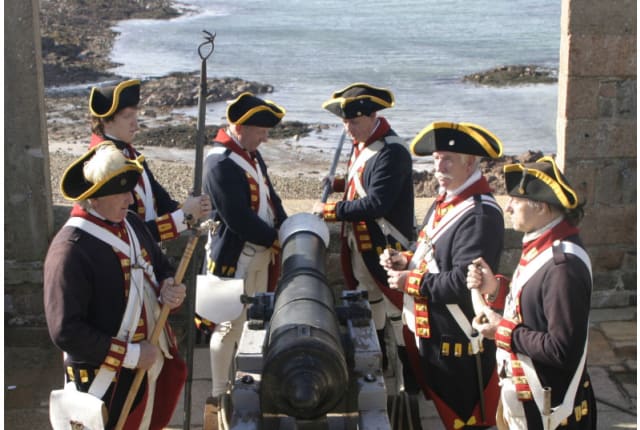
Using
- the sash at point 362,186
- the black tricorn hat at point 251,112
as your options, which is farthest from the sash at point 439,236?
the black tricorn hat at point 251,112

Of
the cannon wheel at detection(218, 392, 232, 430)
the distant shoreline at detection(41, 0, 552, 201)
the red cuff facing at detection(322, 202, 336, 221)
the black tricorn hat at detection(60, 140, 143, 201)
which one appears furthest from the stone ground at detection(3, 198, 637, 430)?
the distant shoreline at detection(41, 0, 552, 201)

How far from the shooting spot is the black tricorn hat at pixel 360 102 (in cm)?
580

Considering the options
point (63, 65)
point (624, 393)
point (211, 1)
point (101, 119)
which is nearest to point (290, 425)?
point (101, 119)

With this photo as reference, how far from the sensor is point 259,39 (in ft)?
74.5

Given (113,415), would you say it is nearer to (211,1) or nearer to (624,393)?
(624,393)

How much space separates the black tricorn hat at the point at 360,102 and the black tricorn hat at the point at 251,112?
445mm

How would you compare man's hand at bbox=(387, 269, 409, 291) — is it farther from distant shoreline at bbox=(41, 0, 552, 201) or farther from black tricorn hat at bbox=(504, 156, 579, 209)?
distant shoreline at bbox=(41, 0, 552, 201)

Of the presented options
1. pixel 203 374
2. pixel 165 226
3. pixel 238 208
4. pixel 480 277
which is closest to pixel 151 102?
pixel 203 374

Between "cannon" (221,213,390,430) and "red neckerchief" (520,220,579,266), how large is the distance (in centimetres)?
77

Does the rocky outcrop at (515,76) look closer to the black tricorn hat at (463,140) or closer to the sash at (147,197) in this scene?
the sash at (147,197)

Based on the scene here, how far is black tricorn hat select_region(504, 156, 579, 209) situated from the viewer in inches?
163

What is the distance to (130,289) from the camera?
4422 millimetres

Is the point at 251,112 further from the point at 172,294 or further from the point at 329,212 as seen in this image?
the point at 172,294

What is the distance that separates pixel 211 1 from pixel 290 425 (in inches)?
914
